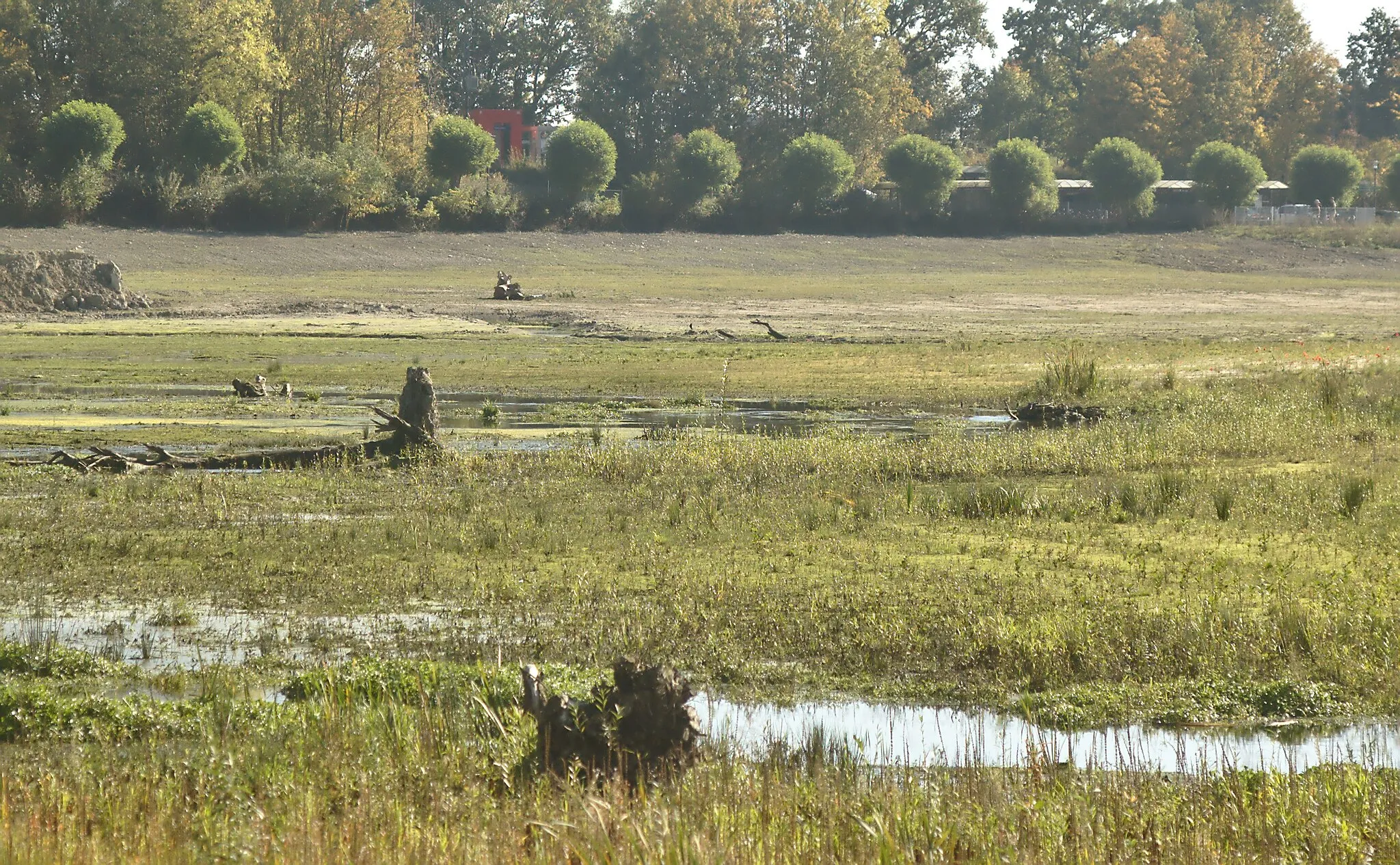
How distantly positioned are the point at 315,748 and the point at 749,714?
98.0 inches

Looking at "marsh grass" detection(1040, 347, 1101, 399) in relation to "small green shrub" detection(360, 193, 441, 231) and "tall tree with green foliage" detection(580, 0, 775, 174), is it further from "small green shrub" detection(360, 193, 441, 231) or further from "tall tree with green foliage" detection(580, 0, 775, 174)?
"tall tree with green foliage" detection(580, 0, 775, 174)

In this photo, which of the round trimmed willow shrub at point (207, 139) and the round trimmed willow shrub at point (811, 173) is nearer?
the round trimmed willow shrub at point (207, 139)

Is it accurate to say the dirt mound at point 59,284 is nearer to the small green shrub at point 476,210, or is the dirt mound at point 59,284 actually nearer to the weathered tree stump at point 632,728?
the small green shrub at point 476,210

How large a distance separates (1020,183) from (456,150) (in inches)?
1166

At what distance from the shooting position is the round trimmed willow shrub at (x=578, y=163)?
78875 millimetres

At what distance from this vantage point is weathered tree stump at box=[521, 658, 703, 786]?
25.2 feet

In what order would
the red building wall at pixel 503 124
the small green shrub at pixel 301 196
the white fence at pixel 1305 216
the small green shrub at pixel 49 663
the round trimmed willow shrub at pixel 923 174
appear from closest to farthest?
1. the small green shrub at pixel 49 663
2. the small green shrub at pixel 301 196
3. the round trimmed willow shrub at pixel 923 174
4. the white fence at pixel 1305 216
5. the red building wall at pixel 503 124

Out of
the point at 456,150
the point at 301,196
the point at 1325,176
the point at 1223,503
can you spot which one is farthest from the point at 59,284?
the point at 1325,176

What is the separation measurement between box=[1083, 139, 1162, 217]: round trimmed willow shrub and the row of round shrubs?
0.22ft

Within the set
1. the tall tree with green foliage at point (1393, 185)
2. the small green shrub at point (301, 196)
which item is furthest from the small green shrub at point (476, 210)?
the tall tree with green foliage at point (1393, 185)

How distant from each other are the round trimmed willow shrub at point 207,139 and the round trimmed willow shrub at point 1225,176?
52.4 metres

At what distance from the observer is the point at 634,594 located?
39.4 ft

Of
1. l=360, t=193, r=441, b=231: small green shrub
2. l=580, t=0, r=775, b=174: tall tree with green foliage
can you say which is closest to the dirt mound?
l=360, t=193, r=441, b=231: small green shrub

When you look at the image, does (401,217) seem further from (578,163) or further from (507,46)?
(507,46)
